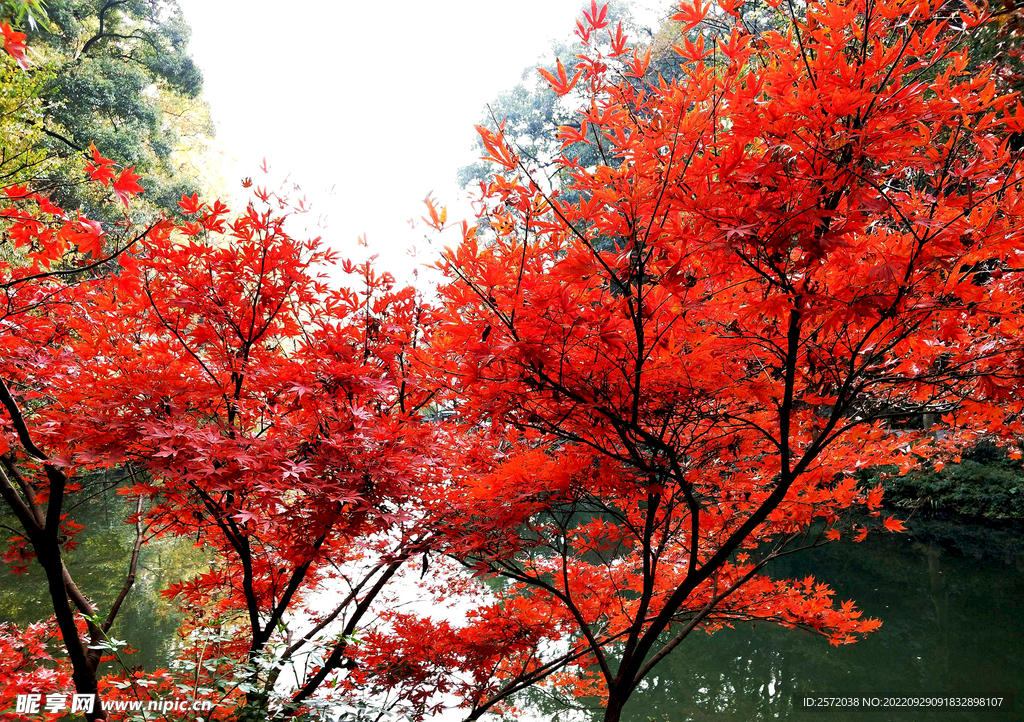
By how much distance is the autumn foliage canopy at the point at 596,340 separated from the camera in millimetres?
1431

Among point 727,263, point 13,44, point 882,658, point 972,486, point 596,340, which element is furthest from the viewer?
point 972,486

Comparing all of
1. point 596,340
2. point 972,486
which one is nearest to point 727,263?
point 596,340

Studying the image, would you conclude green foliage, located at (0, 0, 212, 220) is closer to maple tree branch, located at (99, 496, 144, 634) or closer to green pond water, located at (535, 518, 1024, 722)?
maple tree branch, located at (99, 496, 144, 634)

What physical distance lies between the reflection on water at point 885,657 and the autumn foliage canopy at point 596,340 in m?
3.08

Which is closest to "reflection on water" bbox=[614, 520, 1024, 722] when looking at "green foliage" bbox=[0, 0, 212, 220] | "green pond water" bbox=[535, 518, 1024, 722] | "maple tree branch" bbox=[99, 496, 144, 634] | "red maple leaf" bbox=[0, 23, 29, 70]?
"green pond water" bbox=[535, 518, 1024, 722]

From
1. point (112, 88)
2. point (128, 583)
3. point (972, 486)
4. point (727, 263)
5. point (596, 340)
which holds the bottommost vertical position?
point (128, 583)

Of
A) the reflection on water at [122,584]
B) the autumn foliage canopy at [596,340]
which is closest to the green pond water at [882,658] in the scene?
the autumn foliage canopy at [596,340]

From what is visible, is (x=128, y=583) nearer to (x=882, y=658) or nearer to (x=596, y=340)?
(x=596, y=340)

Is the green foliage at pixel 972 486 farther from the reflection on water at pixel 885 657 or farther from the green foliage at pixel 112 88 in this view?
the green foliage at pixel 112 88

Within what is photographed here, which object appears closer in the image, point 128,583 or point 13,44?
point 13,44

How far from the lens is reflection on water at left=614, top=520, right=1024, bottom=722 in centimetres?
528

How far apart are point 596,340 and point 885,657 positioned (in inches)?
246

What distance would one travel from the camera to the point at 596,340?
1719 mm

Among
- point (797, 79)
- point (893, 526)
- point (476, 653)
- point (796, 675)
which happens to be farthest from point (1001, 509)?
point (797, 79)
